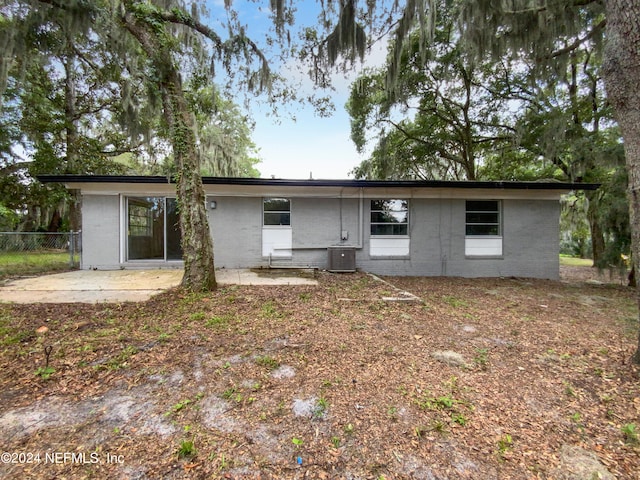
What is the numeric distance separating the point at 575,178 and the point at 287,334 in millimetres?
12184

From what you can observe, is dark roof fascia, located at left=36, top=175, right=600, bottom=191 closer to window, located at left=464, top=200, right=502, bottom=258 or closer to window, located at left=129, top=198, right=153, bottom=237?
window, located at left=464, top=200, right=502, bottom=258

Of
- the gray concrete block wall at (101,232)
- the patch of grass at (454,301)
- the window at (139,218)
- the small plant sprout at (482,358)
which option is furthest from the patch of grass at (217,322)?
the window at (139,218)

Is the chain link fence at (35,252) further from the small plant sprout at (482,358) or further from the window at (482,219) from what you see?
the window at (482,219)

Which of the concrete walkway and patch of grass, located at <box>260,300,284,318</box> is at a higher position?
the concrete walkway

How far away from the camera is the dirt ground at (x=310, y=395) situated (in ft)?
5.27

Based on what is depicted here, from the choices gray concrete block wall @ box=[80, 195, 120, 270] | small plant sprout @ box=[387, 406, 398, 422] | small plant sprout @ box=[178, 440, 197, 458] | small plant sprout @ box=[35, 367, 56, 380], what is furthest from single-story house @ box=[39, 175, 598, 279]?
small plant sprout @ box=[178, 440, 197, 458]

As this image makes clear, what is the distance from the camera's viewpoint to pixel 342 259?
320 inches

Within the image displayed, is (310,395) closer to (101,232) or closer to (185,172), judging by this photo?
(185,172)

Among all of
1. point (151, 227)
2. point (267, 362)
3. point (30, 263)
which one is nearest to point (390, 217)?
point (267, 362)

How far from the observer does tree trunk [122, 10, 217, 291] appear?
5.41 meters

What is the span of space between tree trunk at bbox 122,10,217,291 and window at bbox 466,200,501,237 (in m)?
7.69

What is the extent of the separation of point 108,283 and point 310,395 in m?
5.96

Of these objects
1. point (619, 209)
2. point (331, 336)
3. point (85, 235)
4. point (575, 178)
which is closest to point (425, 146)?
point (575, 178)

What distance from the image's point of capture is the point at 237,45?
6.45 meters
